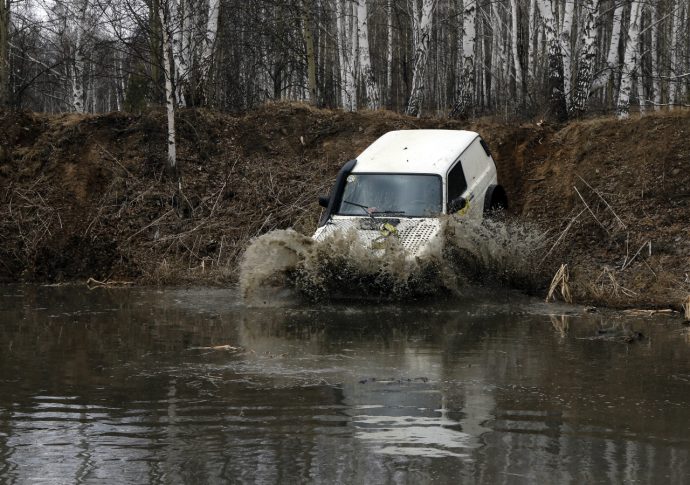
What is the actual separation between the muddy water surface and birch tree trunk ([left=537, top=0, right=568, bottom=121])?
28.6 feet

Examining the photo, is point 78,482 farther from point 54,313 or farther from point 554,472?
point 54,313

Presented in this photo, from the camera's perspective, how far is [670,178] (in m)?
18.0

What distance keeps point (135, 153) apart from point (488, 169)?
25.7 feet

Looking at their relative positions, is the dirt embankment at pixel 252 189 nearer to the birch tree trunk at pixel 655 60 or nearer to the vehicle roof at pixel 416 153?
the vehicle roof at pixel 416 153

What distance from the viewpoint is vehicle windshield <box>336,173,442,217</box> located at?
14.6 meters

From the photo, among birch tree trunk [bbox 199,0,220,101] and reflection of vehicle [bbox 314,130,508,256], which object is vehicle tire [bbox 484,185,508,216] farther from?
birch tree trunk [bbox 199,0,220,101]

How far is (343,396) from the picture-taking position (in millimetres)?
8180

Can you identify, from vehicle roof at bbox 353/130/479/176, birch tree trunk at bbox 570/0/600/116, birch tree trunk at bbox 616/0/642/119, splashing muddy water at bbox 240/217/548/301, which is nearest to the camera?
splashing muddy water at bbox 240/217/548/301

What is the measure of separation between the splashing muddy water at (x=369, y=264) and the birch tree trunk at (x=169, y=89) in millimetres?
6245

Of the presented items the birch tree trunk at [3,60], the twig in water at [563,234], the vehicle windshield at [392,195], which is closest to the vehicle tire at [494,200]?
the twig in water at [563,234]

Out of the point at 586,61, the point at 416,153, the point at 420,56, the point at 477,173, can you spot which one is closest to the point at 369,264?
the point at 416,153

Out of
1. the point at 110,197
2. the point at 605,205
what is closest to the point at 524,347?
the point at 605,205

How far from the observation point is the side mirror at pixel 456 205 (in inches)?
566

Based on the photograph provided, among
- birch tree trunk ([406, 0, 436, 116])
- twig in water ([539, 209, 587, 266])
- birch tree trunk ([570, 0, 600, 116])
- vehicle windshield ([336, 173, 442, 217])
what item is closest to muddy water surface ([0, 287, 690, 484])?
vehicle windshield ([336, 173, 442, 217])
